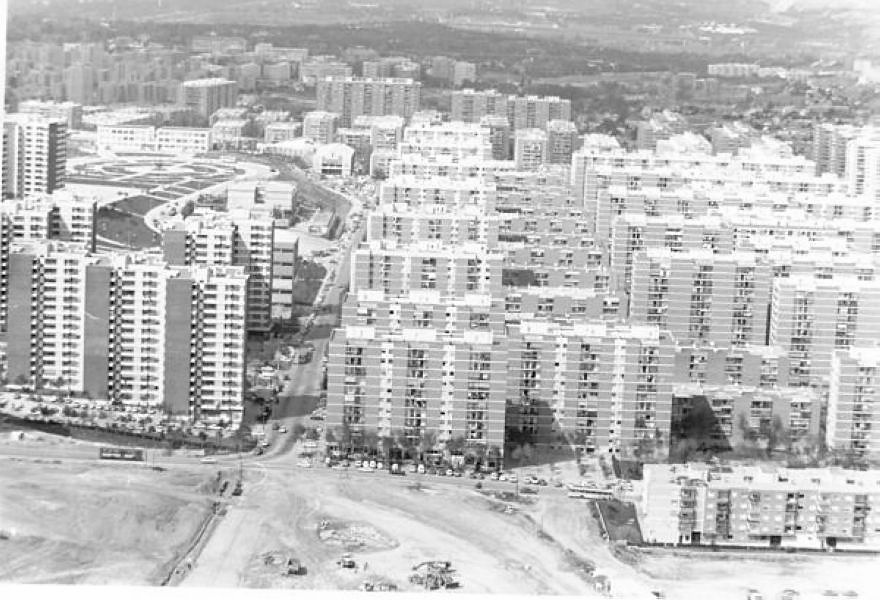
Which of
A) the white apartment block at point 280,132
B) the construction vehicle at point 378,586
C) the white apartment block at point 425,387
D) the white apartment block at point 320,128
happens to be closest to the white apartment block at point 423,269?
the white apartment block at point 425,387

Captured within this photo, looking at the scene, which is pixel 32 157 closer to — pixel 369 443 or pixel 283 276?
pixel 283 276

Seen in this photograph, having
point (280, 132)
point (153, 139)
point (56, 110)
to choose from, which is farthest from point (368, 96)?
point (56, 110)

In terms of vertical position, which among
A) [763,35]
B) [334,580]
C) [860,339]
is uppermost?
[763,35]

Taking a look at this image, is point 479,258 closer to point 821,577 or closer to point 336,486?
point 336,486

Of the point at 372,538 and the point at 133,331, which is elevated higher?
the point at 133,331

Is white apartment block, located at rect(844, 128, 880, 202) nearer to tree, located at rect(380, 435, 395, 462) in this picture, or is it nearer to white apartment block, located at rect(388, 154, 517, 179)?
white apartment block, located at rect(388, 154, 517, 179)

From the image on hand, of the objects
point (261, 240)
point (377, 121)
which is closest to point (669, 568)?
point (261, 240)
